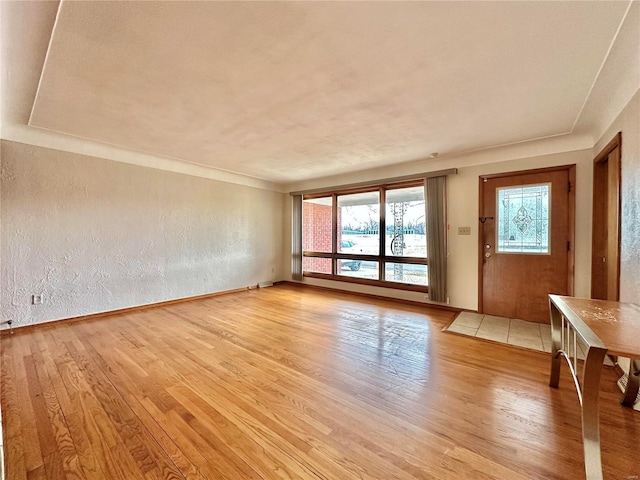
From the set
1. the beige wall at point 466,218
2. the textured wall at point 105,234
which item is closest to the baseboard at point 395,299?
the beige wall at point 466,218

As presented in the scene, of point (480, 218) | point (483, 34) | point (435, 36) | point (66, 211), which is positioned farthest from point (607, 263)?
point (66, 211)

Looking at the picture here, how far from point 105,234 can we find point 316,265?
411 centimetres

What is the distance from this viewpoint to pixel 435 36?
1.73 metres

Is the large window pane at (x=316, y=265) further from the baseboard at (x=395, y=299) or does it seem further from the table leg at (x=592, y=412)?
the table leg at (x=592, y=412)

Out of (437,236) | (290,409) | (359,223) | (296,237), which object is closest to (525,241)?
(437,236)

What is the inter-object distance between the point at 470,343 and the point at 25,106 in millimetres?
5508

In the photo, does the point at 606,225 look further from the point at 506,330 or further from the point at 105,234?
the point at 105,234

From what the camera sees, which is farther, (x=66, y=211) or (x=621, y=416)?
(x=66, y=211)

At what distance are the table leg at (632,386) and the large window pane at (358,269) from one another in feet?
12.2

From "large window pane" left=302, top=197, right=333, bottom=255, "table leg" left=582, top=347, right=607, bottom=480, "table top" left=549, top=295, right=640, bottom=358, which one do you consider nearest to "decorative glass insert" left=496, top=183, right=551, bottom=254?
"table top" left=549, top=295, right=640, bottom=358

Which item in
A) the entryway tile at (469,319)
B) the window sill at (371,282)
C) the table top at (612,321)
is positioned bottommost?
the entryway tile at (469,319)

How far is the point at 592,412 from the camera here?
1.26 m

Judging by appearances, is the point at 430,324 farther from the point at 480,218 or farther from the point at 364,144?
the point at 364,144

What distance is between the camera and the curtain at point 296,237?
21.8ft
